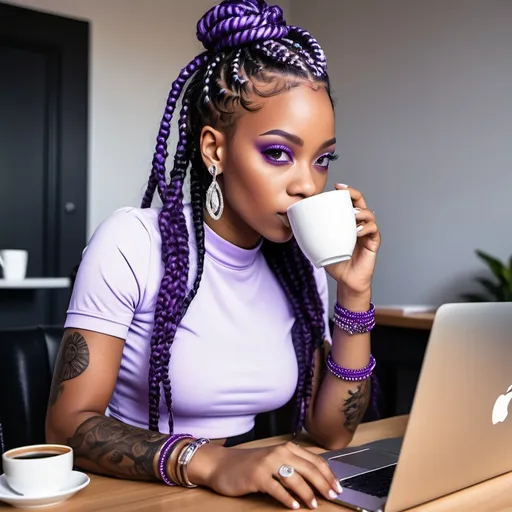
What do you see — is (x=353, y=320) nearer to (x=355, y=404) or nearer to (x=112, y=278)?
(x=355, y=404)

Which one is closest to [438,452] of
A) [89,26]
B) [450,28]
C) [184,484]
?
[184,484]

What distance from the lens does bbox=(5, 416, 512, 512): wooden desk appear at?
2.56ft

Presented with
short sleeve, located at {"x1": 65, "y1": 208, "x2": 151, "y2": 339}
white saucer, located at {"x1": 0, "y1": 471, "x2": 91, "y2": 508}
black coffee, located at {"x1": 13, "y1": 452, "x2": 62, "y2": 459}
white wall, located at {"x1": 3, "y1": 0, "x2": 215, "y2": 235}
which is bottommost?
white saucer, located at {"x1": 0, "y1": 471, "x2": 91, "y2": 508}

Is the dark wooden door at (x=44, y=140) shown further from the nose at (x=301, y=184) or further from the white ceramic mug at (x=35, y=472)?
the white ceramic mug at (x=35, y=472)

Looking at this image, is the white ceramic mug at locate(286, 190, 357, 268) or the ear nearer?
the white ceramic mug at locate(286, 190, 357, 268)

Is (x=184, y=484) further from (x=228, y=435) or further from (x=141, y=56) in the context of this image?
(x=141, y=56)

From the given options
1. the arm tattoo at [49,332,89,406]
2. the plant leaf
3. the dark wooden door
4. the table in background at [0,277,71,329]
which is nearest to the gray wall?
the plant leaf

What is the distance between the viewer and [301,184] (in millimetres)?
1054

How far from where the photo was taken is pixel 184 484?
85cm

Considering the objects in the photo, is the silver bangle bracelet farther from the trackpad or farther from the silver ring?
the trackpad

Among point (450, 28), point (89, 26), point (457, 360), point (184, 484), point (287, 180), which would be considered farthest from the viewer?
point (89, 26)

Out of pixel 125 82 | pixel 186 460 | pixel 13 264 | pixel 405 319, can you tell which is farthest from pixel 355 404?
pixel 125 82

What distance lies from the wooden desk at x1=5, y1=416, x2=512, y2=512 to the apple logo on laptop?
92mm

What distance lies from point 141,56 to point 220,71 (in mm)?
3029
